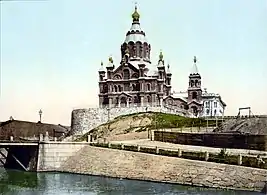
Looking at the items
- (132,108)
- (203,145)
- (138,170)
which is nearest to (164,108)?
(132,108)

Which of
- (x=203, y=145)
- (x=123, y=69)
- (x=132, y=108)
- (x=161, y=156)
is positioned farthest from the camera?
(x=123, y=69)

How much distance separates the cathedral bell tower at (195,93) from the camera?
51375mm

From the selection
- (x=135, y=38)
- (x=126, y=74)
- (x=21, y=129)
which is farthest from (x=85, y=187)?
(x=135, y=38)

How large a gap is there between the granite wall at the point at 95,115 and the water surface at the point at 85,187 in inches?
650

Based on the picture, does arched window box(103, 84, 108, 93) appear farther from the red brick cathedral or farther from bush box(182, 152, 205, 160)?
bush box(182, 152, 205, 160)

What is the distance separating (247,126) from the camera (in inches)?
1146

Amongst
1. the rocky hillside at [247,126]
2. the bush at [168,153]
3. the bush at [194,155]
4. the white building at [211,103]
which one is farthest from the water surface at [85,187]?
the white building at [211,103]

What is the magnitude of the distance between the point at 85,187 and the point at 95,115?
22564 mm

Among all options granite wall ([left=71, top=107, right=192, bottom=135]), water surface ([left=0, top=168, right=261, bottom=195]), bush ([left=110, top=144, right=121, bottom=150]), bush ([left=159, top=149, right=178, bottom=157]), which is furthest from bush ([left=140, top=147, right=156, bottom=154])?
granite wall ([left=71, top=107, right=192, bottom=135])

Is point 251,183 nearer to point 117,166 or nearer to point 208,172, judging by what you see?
point 208,172

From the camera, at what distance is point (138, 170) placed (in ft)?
84.5

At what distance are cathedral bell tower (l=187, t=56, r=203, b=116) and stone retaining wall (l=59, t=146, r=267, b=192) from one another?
21.8 metres

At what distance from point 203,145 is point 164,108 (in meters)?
17.2

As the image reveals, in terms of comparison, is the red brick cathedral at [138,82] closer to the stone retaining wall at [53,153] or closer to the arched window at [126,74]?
the arched window at [126,74]
